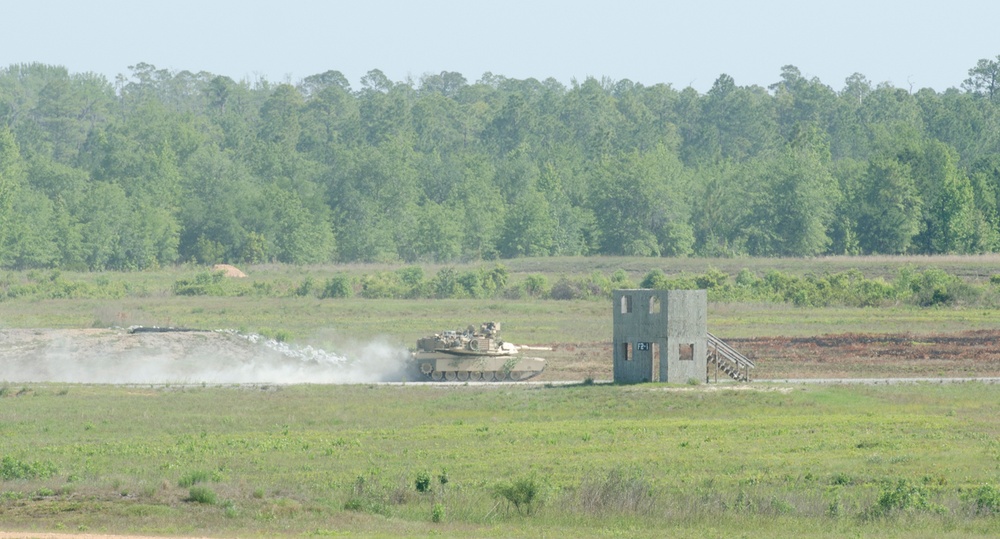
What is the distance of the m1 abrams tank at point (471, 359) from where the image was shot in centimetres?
5606

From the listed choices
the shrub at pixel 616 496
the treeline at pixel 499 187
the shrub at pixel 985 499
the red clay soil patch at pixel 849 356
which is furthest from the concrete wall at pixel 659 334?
the treeline at pixel 499 187

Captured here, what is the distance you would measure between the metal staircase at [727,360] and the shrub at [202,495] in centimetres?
2618

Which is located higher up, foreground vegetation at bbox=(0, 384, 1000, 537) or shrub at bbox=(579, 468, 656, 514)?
shrub at bbox=(579, 468, 656, 514)

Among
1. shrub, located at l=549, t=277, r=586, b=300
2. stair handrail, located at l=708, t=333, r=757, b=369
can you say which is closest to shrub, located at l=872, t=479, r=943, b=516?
stair handrail, located at l=708, t=333, r=757, b=369

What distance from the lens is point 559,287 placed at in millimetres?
95375

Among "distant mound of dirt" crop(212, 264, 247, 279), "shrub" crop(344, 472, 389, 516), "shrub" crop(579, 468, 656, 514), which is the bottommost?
"shrub" crop(344, 472, 389, 516)

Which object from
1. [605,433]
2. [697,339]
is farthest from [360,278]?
[605,433]

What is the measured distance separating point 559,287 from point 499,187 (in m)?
52.4

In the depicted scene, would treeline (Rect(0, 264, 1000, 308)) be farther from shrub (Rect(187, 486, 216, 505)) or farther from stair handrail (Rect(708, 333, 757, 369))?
shrub (Rect(187, 486, 216, 505))

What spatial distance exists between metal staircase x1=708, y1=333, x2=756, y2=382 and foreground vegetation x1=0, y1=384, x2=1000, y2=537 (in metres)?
4.00

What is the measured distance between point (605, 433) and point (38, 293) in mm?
62320

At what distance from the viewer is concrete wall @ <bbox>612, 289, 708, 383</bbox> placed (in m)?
50.2

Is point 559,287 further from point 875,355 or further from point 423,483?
point 423,483

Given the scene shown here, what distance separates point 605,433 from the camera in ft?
133
